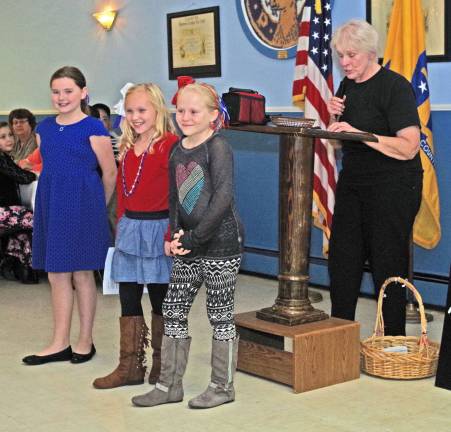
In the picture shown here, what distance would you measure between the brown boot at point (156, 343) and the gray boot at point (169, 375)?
0.23 m

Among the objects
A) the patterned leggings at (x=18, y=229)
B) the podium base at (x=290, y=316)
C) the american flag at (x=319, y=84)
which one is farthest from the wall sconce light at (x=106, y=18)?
the podium base at (x=290, y=316)

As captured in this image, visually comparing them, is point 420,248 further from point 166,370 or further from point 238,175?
point 166,370

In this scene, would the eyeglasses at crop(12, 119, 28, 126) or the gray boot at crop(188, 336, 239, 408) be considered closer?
the gray boot at crop(188, 336, 239, 408)

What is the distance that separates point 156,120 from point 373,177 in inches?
39.7

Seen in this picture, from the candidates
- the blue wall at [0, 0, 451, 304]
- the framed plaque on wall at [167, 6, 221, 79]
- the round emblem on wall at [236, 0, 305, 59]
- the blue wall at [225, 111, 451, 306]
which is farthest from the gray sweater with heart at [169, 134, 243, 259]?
the framed plaque on wall at [167, 6, 221, 79]

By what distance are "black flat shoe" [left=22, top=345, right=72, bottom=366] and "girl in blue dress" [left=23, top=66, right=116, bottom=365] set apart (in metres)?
0.33

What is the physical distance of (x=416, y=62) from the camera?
17.3 ft

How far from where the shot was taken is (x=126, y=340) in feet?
12.9

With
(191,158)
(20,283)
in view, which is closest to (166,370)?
(191,158)

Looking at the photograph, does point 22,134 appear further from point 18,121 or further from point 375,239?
point 375,239

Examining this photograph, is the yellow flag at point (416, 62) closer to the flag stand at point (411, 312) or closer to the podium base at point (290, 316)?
the flag stand at point (411, 312)

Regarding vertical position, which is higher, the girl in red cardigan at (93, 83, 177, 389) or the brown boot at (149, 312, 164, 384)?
the girl in red cardigan at (93, 83, 177, 389)

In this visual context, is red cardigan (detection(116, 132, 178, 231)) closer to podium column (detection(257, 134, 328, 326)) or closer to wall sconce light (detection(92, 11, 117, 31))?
podium column (detection(257, 134, 328, 326))

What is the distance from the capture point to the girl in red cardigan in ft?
12.6
